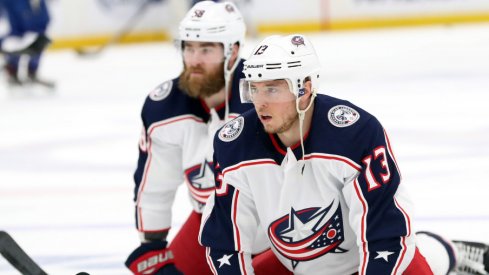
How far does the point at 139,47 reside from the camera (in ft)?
37.5

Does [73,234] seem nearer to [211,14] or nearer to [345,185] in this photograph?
[211,14]

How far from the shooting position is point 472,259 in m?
2.89

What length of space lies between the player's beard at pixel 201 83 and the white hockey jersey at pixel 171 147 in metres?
0.05

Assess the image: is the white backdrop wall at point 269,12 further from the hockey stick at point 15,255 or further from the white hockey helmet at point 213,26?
the hockey stick at point 15,255

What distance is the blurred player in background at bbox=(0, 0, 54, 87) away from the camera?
323 inches

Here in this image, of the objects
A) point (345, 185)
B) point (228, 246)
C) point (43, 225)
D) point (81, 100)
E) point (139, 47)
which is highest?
point (345, 185)

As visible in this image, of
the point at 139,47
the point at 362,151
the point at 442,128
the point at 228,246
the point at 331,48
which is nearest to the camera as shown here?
the point at 362,151

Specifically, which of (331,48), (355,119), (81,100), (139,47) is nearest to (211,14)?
(355,119)

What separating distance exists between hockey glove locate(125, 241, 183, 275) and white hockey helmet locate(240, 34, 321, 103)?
68cm

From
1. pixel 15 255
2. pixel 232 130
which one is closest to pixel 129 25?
pixel 15 255

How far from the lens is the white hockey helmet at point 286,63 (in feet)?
7.44

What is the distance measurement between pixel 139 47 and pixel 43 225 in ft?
25.0

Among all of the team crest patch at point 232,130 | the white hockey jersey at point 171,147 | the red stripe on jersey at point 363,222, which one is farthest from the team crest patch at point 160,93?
the red stripe on jersey at point 363,222

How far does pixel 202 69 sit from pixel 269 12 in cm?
857
